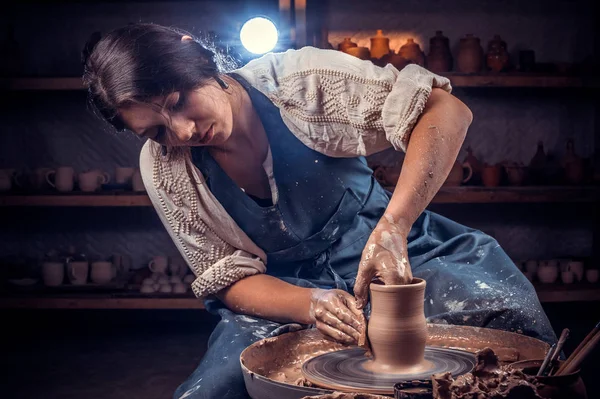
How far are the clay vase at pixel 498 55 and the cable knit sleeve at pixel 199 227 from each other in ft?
8.83

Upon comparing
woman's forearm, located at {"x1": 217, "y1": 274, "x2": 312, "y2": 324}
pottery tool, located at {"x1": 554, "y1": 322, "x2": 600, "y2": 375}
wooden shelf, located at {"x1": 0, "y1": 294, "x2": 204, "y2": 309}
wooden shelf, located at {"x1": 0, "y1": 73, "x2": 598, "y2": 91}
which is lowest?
wooden shelf, located at {"x1": 0, "y1": 294, "x2": 204, "y2": 309}

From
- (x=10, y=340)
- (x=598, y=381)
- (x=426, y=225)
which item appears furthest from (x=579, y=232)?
(x=10, y=340)

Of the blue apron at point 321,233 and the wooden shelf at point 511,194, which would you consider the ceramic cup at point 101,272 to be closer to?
the wooden shelf at point 511,194

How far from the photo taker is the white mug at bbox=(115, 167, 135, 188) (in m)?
4.36

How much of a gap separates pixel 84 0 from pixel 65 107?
0.68 meters

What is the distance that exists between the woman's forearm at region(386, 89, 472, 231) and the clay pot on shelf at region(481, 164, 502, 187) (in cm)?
248

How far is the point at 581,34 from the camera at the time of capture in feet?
15.5

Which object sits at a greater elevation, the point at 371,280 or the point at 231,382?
the point at 371,280

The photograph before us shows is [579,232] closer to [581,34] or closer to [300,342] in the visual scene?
[581,34]

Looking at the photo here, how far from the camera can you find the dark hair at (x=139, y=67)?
1790mm

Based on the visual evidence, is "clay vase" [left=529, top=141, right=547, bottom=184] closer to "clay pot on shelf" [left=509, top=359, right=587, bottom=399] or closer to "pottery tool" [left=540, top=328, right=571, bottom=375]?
"pottery tool" [left=540, top=328, right=571, bottom=375]

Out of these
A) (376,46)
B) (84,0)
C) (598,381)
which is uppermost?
(84,0)

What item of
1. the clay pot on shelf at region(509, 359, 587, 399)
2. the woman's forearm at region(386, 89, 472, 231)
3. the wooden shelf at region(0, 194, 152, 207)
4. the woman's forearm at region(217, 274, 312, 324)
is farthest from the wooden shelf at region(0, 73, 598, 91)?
the clay pot on shelf at region(509, 359, 587, 399)

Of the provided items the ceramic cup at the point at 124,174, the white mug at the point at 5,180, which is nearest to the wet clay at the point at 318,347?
the ceramic cup at the point at 124,174
